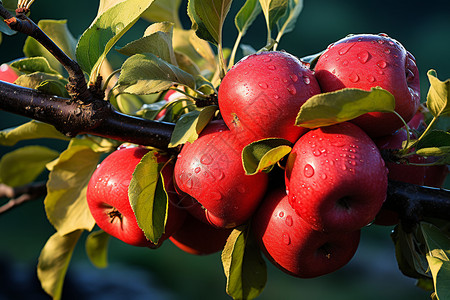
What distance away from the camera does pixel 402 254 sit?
→ 0.59 meters

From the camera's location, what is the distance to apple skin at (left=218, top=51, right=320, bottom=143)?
0.47 metres

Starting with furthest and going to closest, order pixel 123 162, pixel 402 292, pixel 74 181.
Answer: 1. pixel 402 292
2. pixel 74 181
3. pixel 123 162

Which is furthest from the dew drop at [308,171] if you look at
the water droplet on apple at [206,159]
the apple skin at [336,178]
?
the water droplet on apple at [206,159]

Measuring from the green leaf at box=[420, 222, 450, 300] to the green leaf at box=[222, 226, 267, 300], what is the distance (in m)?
0.21

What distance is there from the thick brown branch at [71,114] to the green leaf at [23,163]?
286 millimetres

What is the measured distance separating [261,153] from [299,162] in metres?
0.04

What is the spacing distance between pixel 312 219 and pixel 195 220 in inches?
8.3

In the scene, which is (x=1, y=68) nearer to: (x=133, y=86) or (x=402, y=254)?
(x=133, y=86)

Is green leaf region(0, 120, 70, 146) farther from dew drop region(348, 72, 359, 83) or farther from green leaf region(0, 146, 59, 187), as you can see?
dew drop region(348, 72, 359, 83)

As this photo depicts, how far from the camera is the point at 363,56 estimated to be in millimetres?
497

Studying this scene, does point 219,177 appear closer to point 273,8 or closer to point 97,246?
point 273,8

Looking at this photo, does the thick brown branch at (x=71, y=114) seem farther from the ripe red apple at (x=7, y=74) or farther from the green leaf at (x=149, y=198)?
the ripe red apple at (x=7, y=74)

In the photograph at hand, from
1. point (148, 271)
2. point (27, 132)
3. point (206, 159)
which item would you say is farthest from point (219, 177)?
point (148, 271)

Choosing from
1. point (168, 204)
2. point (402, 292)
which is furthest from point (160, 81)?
point (402, 292)
